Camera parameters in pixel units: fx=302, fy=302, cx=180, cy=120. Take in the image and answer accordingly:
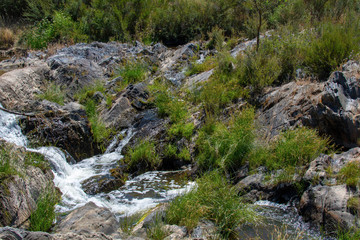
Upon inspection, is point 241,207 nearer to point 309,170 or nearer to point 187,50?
point 309,170

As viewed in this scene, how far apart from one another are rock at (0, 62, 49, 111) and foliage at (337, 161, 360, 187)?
7.43 m

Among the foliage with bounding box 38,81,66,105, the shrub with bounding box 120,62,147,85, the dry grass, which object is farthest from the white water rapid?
the dry grass

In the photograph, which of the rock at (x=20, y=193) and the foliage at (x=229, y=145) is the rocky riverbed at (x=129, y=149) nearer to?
the rock at (x=20, y=193)

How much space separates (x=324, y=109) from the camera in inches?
242

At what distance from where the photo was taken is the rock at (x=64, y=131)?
293 inches

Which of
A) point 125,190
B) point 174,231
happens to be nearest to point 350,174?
point 174,231

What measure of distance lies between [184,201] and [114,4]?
14.8 metres

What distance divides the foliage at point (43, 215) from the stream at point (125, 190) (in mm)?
913

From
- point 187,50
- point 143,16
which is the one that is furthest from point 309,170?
point 143,16

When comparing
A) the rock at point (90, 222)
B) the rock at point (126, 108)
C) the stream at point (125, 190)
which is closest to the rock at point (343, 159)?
the stream at point (125, 190)

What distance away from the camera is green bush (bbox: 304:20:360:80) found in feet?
23.9

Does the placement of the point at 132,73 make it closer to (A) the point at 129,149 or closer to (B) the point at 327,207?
(A) the point at 129,149

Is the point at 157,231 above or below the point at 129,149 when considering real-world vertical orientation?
above

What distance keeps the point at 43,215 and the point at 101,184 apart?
2110 millimetres
